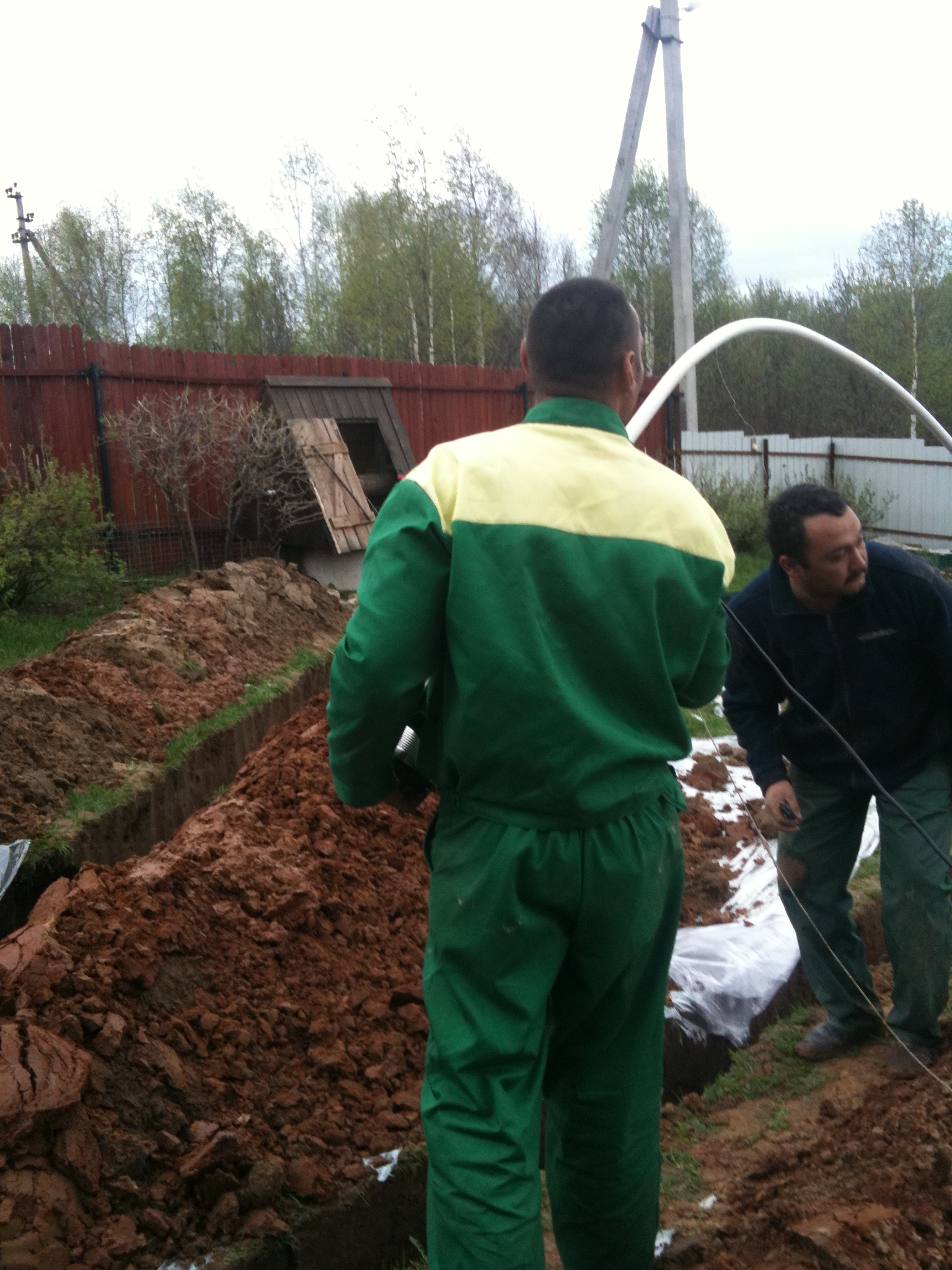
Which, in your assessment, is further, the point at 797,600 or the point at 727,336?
the point at 727,336

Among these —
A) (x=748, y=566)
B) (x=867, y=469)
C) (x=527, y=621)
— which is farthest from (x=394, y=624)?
(x=867, y=469)

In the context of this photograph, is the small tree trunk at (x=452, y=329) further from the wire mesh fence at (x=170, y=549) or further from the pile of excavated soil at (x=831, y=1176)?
the pile of excavated soil at (x=831, y=1176)

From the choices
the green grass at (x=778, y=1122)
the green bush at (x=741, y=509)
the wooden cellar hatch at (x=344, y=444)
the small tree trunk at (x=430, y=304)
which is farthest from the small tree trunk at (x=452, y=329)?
the green grass at (x=778, y=1122)

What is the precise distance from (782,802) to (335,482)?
32.2ft

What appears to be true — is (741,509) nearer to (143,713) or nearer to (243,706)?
(243,706)

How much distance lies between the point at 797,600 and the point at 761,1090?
5.27 feet

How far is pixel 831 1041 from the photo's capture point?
3.74m

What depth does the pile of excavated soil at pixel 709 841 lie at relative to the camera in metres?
4.76

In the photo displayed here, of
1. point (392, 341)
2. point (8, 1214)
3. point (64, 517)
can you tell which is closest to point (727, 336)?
point (8, 1214)

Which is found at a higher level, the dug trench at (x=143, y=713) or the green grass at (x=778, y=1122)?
the dug trench at (x=143, y=713)

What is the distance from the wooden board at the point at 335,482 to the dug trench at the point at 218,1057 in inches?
330

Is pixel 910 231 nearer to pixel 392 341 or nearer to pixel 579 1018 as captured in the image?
pixel 392 341

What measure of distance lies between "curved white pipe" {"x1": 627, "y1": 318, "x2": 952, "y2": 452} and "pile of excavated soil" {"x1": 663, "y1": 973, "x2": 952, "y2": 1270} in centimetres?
245

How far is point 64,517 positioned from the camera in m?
10.4
